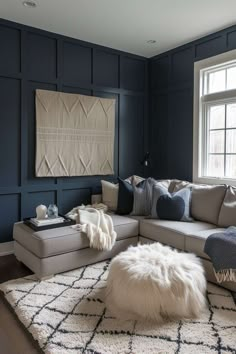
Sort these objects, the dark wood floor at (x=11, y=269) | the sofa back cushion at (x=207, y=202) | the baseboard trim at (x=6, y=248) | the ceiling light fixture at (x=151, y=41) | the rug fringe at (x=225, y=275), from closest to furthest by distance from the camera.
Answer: the rug fringe at (x=225, y=275) < the dark wood floor at (x=11, y=269) < the sofa back cushion at (x=207, y=202) < the baseboard trim at (x=6, y=248) < the ceiling light fixture at (x=151, y=41)

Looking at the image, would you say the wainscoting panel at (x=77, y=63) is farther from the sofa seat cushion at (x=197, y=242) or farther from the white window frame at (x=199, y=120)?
the sofa seat cushion at (x=197, y=242)

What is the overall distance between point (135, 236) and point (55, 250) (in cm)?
101

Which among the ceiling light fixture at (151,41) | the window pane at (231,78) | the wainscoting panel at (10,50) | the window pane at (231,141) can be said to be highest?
the ceiling light fixture at (151,41)

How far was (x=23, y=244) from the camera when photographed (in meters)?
2.83

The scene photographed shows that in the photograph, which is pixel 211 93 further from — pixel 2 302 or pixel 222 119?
pixel 2 302

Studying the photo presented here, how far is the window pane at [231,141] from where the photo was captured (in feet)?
11.8

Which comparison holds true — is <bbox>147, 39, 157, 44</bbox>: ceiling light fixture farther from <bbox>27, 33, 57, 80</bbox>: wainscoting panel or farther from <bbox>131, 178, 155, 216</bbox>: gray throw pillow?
<bbox>131, 178, 155, 216</bbox>: gray throw pillow

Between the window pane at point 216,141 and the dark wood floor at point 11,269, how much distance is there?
8.98ft

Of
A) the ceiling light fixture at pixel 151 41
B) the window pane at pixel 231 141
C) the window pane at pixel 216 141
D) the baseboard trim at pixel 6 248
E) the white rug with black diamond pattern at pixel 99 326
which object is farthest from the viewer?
the ceiling light fixture at pixel 151 41

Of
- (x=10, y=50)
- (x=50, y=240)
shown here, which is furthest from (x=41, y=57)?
(x=50, y=240)

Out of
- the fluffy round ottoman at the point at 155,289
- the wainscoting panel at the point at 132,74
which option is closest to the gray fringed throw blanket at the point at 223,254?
the fluffy round ottoman at the point at 155,289

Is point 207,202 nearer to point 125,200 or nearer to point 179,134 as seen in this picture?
point 125,200

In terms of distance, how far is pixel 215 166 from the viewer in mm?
3805

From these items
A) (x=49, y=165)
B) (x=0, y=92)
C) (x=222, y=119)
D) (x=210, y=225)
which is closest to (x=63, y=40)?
(x=0, y=92)
